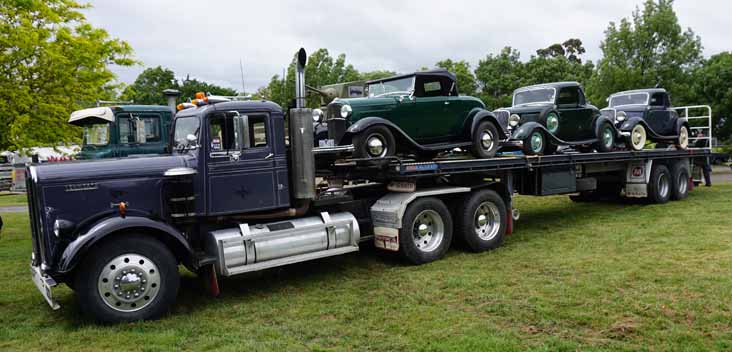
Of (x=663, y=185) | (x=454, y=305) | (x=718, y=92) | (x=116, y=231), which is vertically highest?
(x=718, y=92)

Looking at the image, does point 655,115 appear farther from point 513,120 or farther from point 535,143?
point 535,143

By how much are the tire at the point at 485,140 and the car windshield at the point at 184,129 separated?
4.66 m

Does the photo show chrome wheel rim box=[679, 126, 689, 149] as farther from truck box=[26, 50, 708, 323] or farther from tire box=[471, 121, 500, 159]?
tire box=[471, 121, 500, 159]

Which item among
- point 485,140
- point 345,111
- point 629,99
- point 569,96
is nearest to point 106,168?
point 345,111

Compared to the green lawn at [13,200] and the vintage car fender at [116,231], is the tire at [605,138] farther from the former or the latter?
the green lawn at [13,200]

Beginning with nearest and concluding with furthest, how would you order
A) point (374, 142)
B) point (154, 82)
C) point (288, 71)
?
point (374, 142), point (288, 71), point (154, 82)

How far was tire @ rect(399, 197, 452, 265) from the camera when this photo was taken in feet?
26.6

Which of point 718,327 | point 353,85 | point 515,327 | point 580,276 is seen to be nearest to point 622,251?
point 580,276

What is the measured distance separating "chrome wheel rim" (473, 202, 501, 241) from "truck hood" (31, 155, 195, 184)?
4729 millimetres

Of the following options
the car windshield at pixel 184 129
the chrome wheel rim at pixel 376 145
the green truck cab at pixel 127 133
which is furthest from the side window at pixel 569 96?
the green truck cab at pixel 127 133

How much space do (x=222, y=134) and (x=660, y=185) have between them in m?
11.4

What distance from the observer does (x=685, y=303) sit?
579cm

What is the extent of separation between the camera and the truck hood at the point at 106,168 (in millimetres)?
6094

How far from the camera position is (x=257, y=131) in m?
7.11
